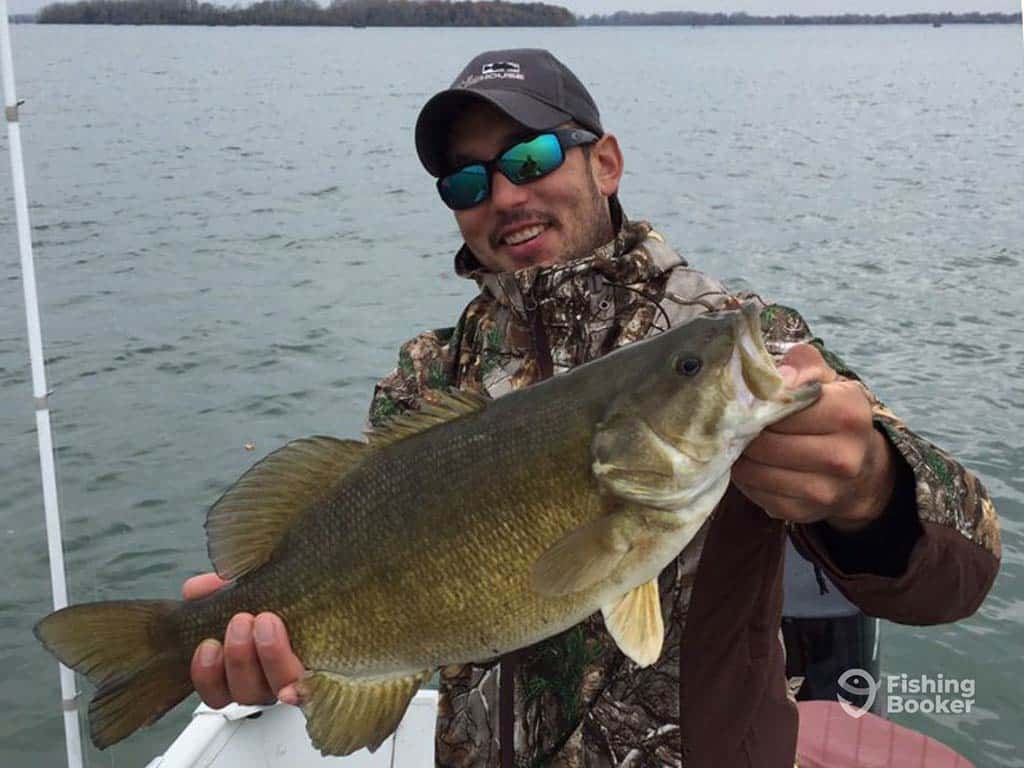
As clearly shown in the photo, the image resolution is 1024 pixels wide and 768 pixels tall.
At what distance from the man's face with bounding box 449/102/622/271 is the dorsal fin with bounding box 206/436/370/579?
0.92m

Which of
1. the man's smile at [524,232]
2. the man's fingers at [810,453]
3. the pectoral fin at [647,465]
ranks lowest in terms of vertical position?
the pectoral fin at [647,465]

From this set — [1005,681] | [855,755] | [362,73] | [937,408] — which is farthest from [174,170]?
[362,73]

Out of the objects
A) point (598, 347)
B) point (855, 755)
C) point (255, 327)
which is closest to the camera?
point (598, 347)

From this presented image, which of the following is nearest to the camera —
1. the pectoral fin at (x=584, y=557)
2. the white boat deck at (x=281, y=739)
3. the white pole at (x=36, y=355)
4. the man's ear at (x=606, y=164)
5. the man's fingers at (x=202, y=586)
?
the pectoral fin at (x=584, y=557)

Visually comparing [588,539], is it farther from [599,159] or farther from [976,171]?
[976,171]

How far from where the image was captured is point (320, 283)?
14.0 metres

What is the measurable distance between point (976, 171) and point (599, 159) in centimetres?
1930

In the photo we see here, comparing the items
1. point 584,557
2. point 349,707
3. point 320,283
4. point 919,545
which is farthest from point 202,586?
point 320,283

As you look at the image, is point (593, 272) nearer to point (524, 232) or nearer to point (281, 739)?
point (524, 232)

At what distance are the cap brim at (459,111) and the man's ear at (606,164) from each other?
16 centimetres

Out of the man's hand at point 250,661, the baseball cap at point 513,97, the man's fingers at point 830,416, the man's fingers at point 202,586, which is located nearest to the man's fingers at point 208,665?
the man's hand at point 250,661

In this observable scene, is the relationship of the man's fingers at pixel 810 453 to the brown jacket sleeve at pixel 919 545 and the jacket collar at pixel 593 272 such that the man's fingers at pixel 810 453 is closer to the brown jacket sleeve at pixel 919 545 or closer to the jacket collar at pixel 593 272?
the brown jacket sleeve at pixel 919 545

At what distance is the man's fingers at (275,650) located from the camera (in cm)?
216

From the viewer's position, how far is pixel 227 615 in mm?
2242
